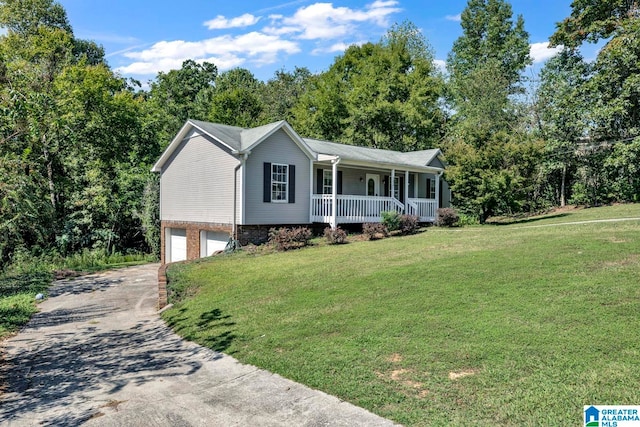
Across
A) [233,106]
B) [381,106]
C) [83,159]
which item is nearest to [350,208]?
[83,159]

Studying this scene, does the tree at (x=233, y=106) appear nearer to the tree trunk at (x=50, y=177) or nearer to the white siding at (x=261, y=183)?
the tree trunk at (x=50, y=177)

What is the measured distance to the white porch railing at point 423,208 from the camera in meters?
19.9

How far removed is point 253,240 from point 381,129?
2143 centimetres

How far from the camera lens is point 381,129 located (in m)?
34.4

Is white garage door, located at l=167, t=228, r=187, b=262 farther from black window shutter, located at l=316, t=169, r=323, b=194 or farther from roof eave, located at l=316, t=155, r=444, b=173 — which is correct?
roof eave, located at l=316, t=155, r=444, b=173

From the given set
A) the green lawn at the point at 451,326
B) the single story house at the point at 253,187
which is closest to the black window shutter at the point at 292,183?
the single story house at the point at 253,187

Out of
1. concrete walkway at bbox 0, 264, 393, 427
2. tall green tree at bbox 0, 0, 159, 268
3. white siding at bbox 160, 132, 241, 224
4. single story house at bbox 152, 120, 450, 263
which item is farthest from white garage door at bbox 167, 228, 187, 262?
concrete walkway at bbox 0, 264, 393, 427

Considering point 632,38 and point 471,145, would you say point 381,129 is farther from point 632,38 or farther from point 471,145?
point 632,38

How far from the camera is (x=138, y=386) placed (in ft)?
17.1

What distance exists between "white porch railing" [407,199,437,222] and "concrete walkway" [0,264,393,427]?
46.1 feet

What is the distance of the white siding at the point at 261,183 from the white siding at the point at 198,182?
0.65 meters

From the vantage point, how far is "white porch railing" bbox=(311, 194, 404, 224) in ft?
56.4

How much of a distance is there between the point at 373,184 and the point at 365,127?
1418cm

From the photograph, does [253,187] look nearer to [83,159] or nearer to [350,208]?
[350,208]
